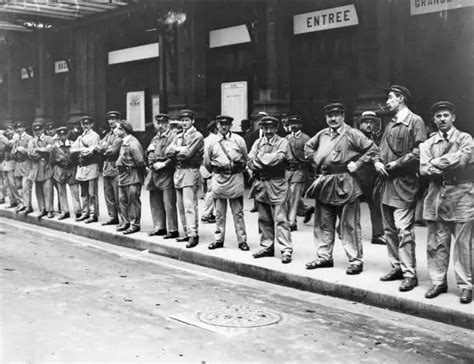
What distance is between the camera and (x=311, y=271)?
26.4 ft

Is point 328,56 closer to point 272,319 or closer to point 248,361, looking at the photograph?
point 272,319

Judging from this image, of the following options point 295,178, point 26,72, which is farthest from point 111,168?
point 26,72

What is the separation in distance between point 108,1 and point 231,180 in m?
11.5

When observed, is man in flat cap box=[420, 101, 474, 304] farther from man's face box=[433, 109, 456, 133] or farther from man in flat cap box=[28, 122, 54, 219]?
man in flat cap box=[28, 122, 54, 219]

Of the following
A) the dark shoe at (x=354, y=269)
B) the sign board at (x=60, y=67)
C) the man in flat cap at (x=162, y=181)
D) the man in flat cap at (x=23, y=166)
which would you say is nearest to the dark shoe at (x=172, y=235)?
the man in flat cap at (x=162, y=181)

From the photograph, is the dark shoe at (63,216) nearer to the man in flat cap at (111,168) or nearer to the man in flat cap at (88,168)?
the man in flat cap at (88,168)

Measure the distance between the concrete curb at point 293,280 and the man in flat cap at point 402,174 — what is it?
400mm

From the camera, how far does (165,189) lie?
10555 mm

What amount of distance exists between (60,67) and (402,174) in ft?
63.0

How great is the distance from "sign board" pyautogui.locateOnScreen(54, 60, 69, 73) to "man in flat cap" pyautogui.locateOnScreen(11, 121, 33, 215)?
9.57m

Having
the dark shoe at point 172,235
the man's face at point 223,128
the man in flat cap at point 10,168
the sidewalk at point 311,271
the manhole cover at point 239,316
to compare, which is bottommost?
the manhole cover at point 239,316

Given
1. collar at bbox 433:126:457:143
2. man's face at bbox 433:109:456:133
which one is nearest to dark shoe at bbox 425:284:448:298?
collar at bbox 433:126:457:143

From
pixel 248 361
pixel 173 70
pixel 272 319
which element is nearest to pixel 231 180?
pixel 272 319

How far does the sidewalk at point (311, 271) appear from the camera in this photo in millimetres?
6652
